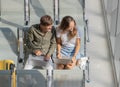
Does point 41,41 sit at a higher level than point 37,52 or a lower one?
higher

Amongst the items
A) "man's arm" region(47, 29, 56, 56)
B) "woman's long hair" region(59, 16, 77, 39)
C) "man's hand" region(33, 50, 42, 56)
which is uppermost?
"woman's long hair" region(59, 16, 77, 39)

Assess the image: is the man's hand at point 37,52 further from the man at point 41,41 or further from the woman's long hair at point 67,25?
the woman's long hair at point 67,25

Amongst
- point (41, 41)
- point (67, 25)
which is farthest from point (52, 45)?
point (67, 25)

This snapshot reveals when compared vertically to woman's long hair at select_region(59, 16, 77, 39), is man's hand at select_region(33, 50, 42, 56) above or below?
below

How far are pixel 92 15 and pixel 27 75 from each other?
7.54 feet

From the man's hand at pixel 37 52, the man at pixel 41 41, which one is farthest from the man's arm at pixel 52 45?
the man's hand at pixel 37 52

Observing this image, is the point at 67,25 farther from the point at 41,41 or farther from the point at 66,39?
the point at 41,41

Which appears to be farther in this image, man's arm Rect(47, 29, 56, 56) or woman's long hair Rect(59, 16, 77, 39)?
man's arm Rect(47, 29, 56, 56)

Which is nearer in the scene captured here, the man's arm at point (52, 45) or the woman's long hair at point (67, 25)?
the woman's long hair at point (67, 25)

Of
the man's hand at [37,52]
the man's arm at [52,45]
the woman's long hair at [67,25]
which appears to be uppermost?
the woman's long hair at [67,25]

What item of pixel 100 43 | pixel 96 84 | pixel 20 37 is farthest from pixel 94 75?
pixel 20 37

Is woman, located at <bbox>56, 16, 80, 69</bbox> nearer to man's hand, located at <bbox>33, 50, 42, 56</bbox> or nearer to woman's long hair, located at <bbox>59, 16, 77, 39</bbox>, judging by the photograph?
woman's long hair, located at <bbox>59, 16, 77, 39</bbox>

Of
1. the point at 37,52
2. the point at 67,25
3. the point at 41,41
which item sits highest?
the point at 67,25

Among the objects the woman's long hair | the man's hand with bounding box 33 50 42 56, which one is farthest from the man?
the woman's long hair
